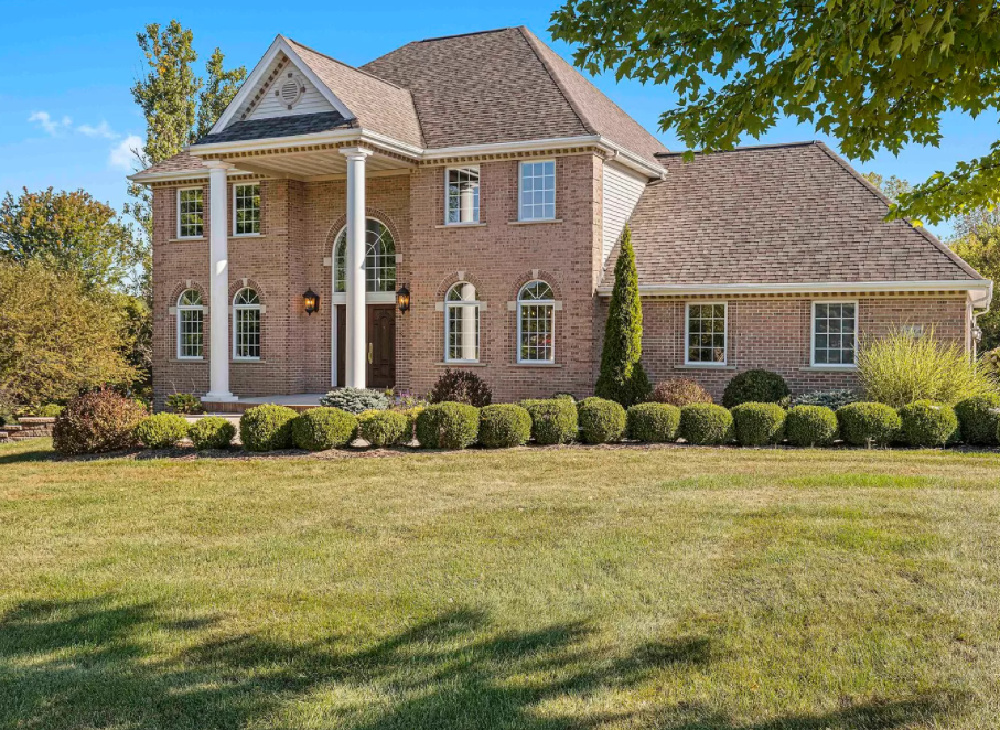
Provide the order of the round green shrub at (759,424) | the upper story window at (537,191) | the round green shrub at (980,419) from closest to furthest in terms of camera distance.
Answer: the round green shrub at (980,419), the round green shrub at (759,424), the upper story window at (537,191)

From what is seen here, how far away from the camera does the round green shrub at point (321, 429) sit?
1555 centimetres

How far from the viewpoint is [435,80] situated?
25.5m

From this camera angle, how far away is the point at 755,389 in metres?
19.8

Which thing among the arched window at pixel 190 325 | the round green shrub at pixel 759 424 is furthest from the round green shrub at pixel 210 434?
the arched window at pixel 190 325

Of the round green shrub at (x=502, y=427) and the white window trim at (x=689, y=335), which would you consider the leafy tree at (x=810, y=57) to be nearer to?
the round green shrub at (x=502, y=427)

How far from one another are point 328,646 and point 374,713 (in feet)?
3.68

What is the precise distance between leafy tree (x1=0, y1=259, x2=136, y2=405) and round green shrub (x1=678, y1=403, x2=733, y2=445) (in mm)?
13239

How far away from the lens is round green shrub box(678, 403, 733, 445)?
16.1m

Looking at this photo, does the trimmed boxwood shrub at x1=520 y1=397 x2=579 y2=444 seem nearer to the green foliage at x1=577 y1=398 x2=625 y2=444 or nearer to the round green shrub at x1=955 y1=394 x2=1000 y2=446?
the green foliage at x1=577 y1=398 x2=625 y2=444

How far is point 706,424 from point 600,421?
1.75m

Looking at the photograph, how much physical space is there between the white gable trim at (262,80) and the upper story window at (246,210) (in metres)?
3.20

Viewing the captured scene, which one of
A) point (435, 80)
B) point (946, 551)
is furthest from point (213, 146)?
point (946, 551)

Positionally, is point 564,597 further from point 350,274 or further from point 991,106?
point 350,274

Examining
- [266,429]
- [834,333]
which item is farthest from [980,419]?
[266,429]
